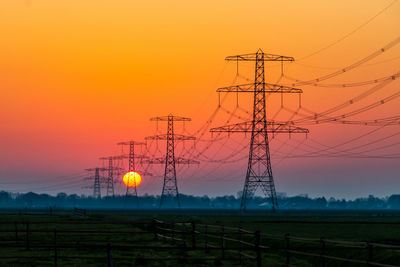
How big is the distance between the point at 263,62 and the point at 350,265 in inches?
2439

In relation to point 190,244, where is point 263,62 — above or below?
above

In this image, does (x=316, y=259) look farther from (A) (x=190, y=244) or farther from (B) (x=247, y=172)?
(B) (x=247, y=172)

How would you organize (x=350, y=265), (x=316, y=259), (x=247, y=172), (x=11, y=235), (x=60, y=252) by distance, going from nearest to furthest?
(x=350, y=265)
(x=316, y=259)
(x=60, y=252)
(x=11, y=235)
(x=247, y=172)

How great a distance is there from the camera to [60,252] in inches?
1624

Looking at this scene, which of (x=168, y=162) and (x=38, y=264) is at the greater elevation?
(x=168, y=162)

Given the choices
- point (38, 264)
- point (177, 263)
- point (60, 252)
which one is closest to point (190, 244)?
point (60, 252)

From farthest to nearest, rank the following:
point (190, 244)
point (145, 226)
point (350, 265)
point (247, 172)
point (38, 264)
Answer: point (247, 172)
point (145, 226)
point (190, 244)
point (350, 265)
point (38, 264)

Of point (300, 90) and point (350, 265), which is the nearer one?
point (350, 265)

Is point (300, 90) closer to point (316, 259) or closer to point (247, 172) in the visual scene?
point (247, 172)

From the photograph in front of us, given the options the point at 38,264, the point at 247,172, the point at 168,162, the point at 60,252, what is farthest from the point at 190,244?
the point at 168,162

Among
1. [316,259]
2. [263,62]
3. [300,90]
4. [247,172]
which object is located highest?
[263,62]

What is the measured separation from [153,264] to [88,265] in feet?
11.0

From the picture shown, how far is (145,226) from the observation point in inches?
2936

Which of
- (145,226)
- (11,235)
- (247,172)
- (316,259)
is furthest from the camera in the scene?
(247,172)
